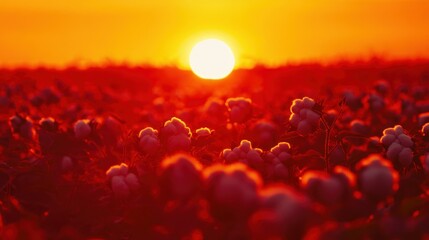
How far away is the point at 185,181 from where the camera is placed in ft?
13.7

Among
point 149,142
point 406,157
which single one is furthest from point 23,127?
point 406,157

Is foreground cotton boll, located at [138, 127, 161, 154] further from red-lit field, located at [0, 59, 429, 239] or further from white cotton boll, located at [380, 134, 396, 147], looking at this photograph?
white cotton boll, located at [380, 134, 396, 147]

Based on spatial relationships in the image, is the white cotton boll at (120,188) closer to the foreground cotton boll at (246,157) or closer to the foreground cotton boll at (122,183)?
the foreground cotton boll at (122,183)

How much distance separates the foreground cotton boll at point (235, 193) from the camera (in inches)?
150

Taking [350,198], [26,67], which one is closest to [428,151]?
[350,198]

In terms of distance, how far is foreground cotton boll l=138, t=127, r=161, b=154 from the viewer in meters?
7.55

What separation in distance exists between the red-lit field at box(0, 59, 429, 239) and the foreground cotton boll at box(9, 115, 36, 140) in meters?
0.02

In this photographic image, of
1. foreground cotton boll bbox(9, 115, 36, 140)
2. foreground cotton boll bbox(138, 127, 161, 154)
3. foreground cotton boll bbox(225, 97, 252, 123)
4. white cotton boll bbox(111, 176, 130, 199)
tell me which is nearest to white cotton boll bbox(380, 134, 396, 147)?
foreground cotton boll bbox(138, 127, 161, 154)

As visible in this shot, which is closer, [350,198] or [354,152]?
[350,198]

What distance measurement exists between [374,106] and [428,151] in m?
5.51

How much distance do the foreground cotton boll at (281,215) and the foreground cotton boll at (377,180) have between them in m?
0.65

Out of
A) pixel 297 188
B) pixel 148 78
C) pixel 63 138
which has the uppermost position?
pixel 148 78

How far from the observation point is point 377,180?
4.16m

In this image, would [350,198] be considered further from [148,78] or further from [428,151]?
[148,78]
